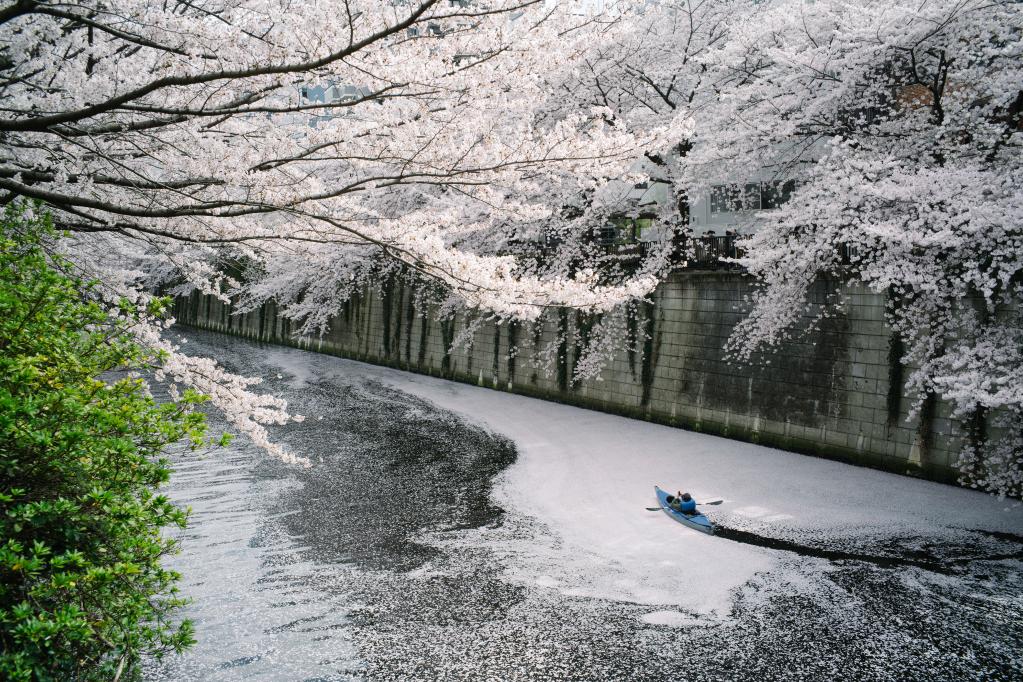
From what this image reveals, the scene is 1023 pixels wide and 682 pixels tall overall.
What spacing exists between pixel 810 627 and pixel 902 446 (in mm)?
6949

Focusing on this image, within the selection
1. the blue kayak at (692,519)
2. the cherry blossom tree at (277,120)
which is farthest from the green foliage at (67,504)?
the blue kayak at (692,519)

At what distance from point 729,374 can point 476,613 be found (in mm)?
10440

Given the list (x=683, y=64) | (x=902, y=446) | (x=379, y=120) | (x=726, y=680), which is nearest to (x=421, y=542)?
(x=726, y=680)

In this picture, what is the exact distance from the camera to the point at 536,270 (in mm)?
20266

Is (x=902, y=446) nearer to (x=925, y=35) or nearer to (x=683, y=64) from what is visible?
(x=925, y=35)

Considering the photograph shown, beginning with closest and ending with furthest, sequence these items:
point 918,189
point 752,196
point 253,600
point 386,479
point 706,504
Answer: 1. point 253,600
2. point 918,189
3. point 706,504
4. point 386,479
5. point 752,196

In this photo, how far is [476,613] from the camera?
288 inches

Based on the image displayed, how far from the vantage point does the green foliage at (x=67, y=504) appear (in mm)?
3061

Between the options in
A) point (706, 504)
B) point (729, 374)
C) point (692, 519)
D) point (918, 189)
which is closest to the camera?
point (692, 519)

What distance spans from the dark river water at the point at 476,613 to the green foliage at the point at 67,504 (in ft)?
9.55

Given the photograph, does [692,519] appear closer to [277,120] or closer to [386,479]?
[386,479]

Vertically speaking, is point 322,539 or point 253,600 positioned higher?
point 322,539

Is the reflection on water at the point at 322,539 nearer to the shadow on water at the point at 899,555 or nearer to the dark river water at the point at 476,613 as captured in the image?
the dark river water at the point at 476,613

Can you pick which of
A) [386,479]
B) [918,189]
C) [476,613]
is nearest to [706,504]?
[476,613]
